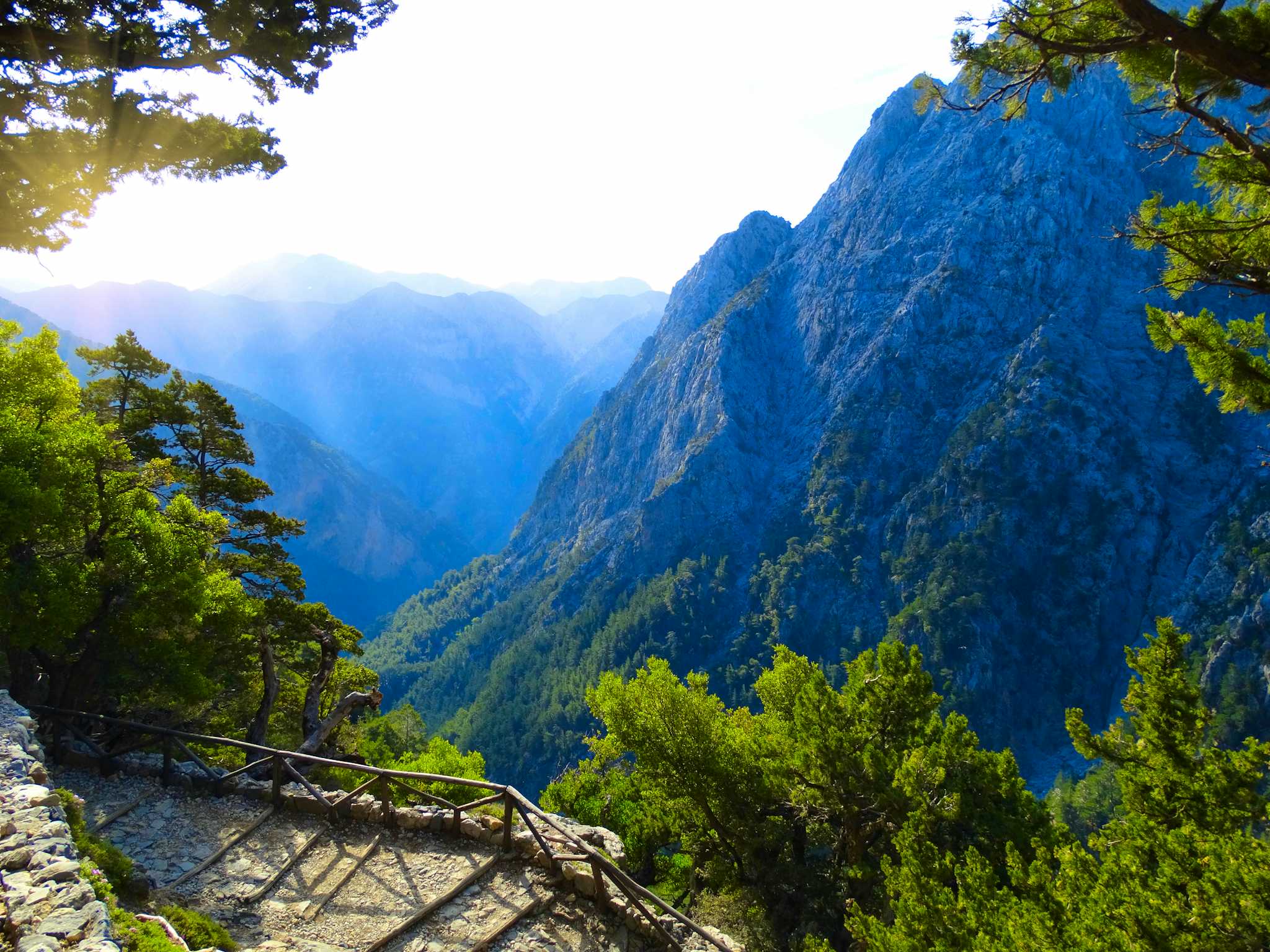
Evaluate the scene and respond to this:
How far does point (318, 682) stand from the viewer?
72.0 feet

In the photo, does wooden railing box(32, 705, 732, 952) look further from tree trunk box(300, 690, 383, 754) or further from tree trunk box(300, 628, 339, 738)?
tree trunk box(300, 628, 339, 738)

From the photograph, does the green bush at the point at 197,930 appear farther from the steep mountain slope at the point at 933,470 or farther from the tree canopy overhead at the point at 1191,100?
the steep mountain slope at the point at 933,470

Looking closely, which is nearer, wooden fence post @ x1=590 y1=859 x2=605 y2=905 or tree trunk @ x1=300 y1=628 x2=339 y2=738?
wooden fence post @ x1=590 y1=859 x2=605 y2=905

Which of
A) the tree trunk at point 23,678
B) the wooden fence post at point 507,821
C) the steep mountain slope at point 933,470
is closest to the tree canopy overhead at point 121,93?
the tree trunk at point 23,678

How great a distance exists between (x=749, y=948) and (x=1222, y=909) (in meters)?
12.4

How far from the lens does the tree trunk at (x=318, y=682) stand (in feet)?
69.6

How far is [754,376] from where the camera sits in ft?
622

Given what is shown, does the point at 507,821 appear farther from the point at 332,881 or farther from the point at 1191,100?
the point at 1191,100

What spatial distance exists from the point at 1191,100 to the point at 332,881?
57.9ft

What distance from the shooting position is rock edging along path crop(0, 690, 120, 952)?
20.5 ft

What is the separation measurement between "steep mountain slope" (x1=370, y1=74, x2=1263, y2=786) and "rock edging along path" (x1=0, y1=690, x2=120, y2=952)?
4943 inches

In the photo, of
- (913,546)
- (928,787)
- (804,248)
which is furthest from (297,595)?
(804,248)

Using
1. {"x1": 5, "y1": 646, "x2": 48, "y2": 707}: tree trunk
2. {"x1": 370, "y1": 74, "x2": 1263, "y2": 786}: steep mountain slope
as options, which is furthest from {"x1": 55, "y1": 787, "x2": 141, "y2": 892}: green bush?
{"x1": 370, "y1": 74, "x2": 1263, "y2": 786}: steep mountain slope

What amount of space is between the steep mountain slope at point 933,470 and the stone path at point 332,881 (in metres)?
120
